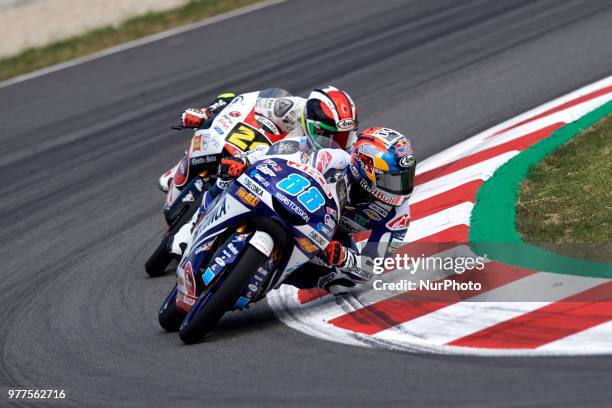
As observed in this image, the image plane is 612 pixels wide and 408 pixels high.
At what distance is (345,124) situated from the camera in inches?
307

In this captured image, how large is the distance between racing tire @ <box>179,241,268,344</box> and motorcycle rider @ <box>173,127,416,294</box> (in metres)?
0.60

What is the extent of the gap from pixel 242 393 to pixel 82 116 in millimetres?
9512

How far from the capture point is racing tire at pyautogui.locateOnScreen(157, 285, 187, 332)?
714 cm

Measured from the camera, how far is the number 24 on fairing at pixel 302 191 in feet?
21.4

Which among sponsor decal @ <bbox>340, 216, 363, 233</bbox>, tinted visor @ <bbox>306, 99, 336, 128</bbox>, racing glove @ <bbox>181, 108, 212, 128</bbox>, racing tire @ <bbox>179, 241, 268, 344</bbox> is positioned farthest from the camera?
racing glove @ <bbox>181, 108, 212, 128</bbox>

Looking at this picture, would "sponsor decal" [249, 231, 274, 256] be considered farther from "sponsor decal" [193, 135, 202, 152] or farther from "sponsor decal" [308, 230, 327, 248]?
Result: "sponsor decal" [193, 135, 202, 152]

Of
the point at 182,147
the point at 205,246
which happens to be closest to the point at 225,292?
the point at 205,246

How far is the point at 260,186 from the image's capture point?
6586mm

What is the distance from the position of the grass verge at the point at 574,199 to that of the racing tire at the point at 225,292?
7.35 ft

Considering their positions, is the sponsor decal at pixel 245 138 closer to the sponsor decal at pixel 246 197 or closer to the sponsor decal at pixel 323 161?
the sponsor decal at pixel 323 161

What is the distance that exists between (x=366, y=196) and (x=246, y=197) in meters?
1.03

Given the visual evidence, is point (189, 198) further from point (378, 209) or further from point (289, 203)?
point (289, 203)

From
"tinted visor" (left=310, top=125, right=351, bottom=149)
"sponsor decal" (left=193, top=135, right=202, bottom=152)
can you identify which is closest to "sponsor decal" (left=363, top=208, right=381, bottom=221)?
"tinted visor" (left=310, top=125, right=351, bottom=149)

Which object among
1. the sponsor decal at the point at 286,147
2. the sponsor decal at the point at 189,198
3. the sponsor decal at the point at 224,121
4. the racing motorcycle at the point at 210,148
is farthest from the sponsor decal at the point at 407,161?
the sponsor decal at the point at 189,198
